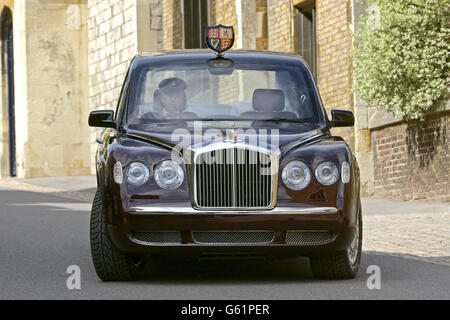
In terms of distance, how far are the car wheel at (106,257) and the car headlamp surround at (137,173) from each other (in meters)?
0.39

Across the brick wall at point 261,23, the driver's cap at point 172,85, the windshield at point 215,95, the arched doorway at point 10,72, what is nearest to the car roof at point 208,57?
the windshield at point 215,95

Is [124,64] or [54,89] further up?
[124,64]

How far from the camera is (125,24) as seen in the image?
2928 cm

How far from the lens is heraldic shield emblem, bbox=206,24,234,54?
29.9 feet

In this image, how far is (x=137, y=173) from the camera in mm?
7414

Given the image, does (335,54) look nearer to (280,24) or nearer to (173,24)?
(280,24)

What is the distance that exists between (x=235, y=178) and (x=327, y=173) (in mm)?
641

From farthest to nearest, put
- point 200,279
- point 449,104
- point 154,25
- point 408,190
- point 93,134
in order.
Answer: point 93,134, point 154,25, point 408,190, point 449,104, point 200,279

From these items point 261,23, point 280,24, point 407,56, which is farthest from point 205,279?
point 261,23

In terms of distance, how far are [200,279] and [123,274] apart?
608mm

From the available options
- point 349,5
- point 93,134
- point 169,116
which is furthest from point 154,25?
point 169,116

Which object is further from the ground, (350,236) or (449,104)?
(449,104)
